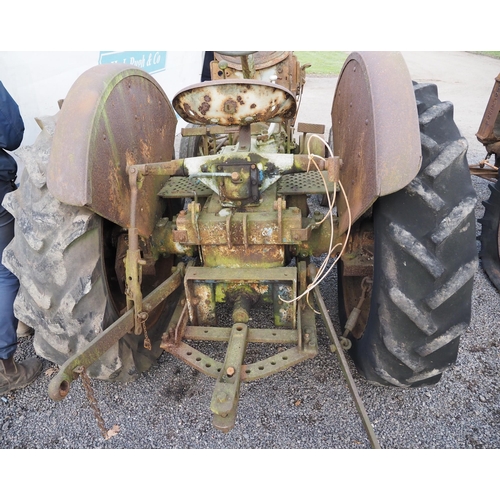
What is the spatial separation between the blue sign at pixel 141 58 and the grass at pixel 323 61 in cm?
744

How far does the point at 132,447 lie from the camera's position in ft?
6.81

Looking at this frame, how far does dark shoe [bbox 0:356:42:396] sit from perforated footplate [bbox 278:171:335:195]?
1.80 metres

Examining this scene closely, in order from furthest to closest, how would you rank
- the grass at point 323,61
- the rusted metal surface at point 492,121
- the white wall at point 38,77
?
the grass at point 323,61
the white wall at point 38,77
the rusted metal surface at point 492,121

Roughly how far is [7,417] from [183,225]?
1.49 m

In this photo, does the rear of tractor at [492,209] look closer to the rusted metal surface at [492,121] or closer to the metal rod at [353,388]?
the rusted metal surface at [492,121]

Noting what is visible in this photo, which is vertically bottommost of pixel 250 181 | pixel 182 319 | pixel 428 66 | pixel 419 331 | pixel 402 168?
pixel 428 66

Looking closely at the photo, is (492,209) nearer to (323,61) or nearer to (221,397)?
(221,397)

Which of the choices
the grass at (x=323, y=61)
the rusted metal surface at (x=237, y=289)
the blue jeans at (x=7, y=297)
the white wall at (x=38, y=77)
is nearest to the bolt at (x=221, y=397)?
the rusted metal surface at (x=237, y=289)

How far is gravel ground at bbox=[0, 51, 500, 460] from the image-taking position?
2.06 m

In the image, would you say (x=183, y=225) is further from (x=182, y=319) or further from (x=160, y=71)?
(x=160, y=71)

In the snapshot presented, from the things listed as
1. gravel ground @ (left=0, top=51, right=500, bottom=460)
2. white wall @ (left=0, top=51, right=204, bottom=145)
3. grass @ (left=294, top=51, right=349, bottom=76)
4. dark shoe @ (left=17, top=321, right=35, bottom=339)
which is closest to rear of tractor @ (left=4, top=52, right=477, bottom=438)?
gravel ground @ (left=0, top=51, right=500, bottom=460)

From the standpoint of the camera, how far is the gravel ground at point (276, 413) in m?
2.06

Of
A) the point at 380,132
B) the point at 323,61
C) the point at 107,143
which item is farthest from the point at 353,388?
the point at 323,61
